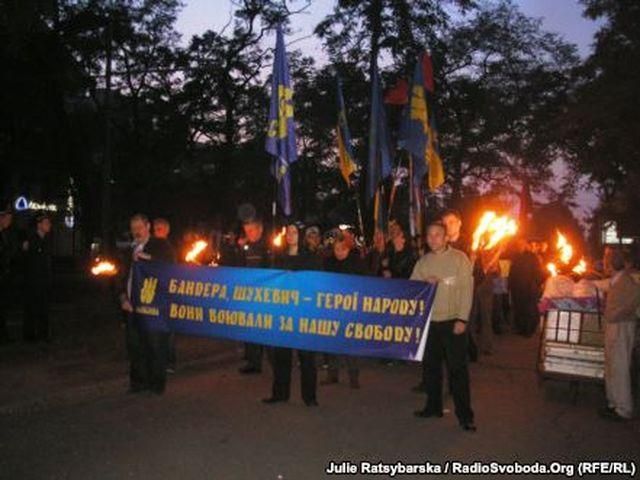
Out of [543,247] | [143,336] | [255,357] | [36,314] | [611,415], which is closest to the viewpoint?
[611,415]

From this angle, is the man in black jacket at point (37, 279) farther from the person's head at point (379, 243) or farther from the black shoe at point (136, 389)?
the person's head at point (379, 243)

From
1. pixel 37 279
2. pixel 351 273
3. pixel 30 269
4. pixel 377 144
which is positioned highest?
pixel 377 144

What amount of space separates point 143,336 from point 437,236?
3.45 m

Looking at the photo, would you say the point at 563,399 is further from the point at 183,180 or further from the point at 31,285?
the point at 183,180

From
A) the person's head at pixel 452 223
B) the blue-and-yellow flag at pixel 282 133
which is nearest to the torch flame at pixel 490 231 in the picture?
the person's head at pixel 452 223

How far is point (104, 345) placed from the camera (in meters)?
11.3

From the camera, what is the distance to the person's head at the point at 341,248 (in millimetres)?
9086

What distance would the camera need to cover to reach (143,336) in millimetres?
8281

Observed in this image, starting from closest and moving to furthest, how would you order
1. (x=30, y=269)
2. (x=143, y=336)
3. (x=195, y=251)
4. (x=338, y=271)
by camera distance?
(x=143, y=336)
(x=338, y=271)
(x=30, y=269)
(x=195, y=251)

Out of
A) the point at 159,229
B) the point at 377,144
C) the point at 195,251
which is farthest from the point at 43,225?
the point at 377,144

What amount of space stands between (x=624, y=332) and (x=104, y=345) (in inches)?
291

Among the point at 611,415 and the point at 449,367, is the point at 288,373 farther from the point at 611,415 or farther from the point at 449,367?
the point at 611,415

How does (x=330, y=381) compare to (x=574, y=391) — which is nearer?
(x=574, y=391)

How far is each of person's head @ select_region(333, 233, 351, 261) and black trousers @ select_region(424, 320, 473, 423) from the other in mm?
2102
